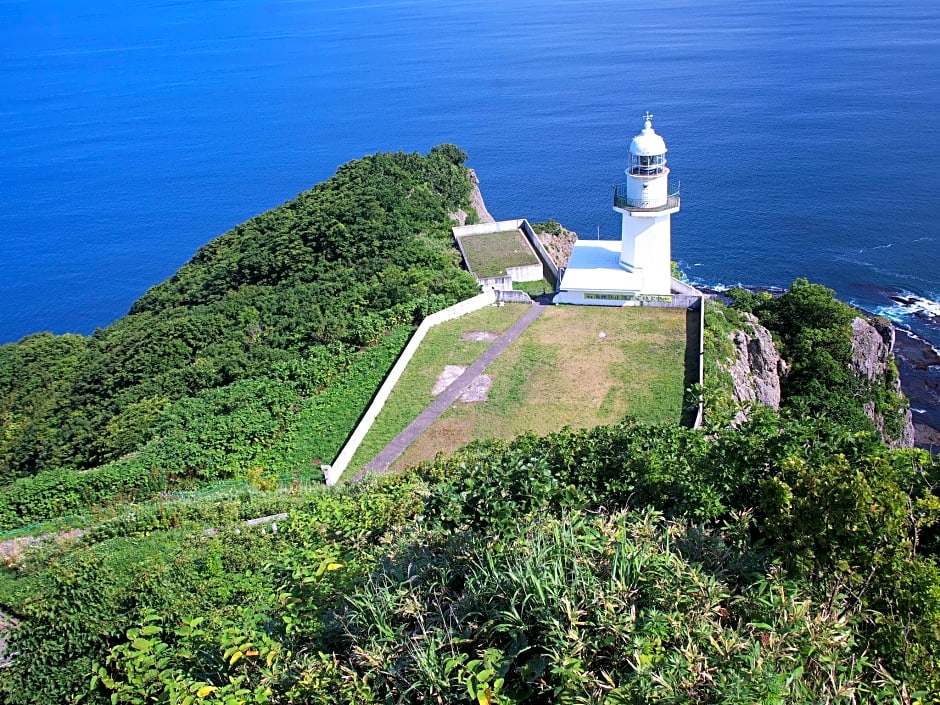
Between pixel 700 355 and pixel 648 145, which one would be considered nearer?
pixel 700 355

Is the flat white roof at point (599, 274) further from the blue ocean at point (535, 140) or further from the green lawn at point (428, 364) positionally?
the blue ocean at point (535, 140)

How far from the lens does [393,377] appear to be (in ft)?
81.7

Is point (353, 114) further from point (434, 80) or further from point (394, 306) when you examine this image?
point (394, 306)

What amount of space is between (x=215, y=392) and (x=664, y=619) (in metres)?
22.9

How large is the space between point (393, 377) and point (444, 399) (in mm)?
2220

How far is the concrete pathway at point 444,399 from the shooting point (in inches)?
825

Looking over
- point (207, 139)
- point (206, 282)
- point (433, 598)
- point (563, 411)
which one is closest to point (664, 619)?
point (433, 598)

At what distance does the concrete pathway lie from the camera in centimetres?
2096

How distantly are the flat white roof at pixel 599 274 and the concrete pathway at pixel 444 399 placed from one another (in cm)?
164

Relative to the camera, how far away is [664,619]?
7.78 m

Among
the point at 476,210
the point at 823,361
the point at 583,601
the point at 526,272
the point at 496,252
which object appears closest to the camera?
the point at 583,601

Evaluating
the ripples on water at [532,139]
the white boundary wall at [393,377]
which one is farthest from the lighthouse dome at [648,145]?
the ripples on water at [532,139]

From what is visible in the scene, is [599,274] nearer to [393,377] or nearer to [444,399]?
[444,399]

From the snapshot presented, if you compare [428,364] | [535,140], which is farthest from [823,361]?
[535,140]
